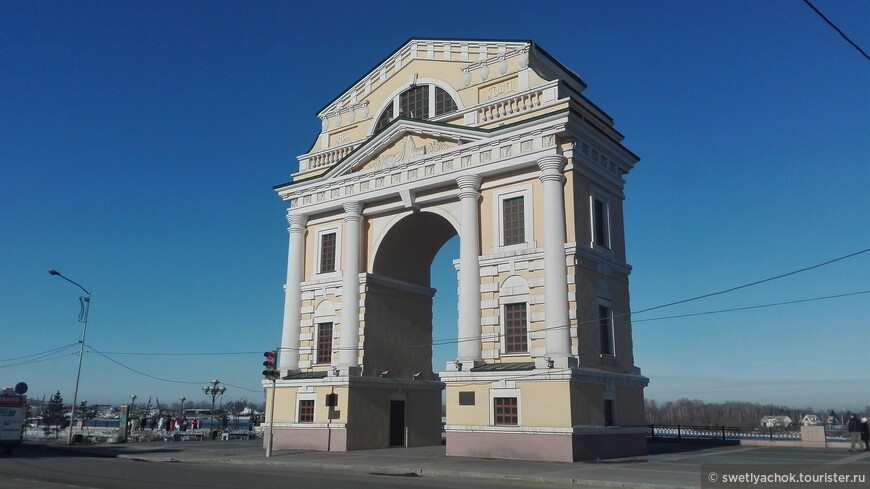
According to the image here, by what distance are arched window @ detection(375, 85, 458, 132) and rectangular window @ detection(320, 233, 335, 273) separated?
6591 mm

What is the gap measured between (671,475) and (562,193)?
12824 millimetres

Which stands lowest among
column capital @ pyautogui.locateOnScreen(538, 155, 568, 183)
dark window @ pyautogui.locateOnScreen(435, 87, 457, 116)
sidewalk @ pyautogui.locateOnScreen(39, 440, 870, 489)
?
sidewalk @ pyautogui.locateOnScreen(39, 440, 870, 489)

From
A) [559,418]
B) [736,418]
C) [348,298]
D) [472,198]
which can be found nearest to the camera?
[559,418]

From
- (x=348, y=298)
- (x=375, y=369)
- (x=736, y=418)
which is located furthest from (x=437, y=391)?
(x=736, y=418)

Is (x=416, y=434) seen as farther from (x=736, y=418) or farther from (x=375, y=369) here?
(x=736, y=418)

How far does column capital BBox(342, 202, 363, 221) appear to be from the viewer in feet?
114

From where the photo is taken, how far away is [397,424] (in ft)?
114

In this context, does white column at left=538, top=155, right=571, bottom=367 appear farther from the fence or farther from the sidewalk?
the fence

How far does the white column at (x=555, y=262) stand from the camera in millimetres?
26203

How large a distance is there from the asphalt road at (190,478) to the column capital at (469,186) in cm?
1396

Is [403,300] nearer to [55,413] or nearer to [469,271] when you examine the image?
[469,271]

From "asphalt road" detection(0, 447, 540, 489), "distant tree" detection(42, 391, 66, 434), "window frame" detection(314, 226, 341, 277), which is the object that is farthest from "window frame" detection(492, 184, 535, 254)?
"distant tree" detection(42, 391, 66, 434)

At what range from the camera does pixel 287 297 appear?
119 ft

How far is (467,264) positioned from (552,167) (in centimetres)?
576
